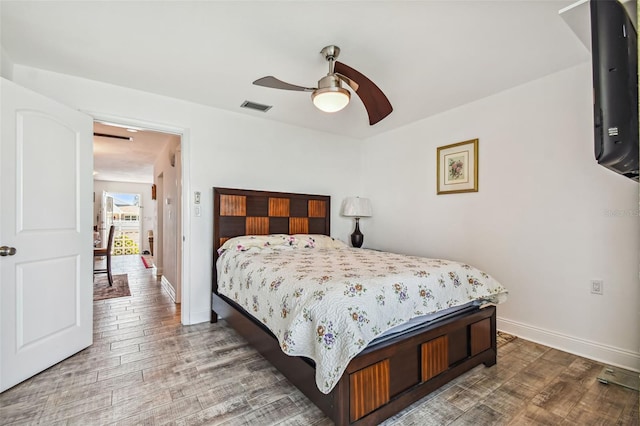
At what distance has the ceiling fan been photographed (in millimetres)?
1993

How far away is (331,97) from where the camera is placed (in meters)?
2.05

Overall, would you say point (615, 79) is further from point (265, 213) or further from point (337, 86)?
point (265, 213)

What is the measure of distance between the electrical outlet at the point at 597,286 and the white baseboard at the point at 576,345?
1.35 ft

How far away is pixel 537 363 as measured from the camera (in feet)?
7.47

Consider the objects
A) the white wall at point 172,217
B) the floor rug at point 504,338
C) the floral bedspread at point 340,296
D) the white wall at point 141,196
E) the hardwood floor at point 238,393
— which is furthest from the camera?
the white wall at point 141,196

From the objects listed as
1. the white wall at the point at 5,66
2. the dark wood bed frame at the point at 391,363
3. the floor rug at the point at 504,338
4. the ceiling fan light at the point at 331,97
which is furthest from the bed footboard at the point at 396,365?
the white wall at the point at 5,66

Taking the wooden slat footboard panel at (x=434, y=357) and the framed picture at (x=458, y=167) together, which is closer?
the wooden slat footboard panel at (x=434, y=357)

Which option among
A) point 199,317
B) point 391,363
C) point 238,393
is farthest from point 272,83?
point 199,317

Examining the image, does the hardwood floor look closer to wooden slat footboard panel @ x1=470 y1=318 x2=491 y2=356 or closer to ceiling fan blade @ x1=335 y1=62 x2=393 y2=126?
wooden slat footboard panel @ x1=470 y1=318 x2=491 y2=356

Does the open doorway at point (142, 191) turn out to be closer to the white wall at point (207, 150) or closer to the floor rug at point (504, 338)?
the white wall at point (207, 150)

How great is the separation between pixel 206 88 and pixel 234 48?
825mm

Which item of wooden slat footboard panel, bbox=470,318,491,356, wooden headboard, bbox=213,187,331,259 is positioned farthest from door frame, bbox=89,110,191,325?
wooden slat footboard panel, bbox=470,318,491,356

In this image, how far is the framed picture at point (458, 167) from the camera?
3197 mm

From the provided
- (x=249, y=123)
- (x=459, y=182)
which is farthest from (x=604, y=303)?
(x=249, y=123)
